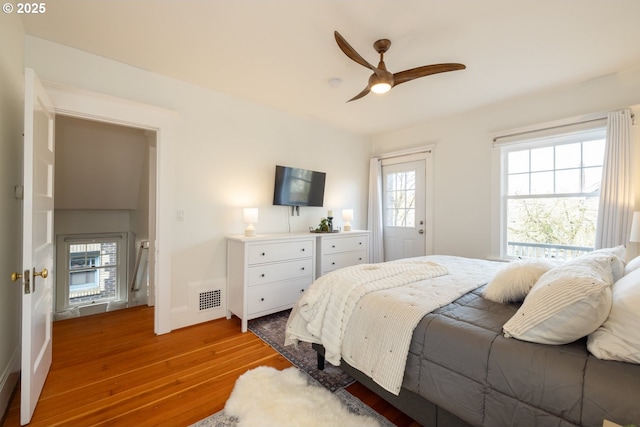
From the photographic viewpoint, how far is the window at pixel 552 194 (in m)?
2.85

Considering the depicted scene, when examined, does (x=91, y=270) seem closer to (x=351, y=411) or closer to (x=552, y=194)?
(x=351, y=411)

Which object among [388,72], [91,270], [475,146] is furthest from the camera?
[91,270]

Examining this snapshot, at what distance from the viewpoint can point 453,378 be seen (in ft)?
3.98

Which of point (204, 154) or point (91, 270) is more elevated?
point (204, 154)

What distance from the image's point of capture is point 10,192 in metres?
1.78

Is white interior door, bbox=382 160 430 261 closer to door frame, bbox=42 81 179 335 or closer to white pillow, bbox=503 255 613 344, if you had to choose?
white pillow, bbox=503 255 613 344

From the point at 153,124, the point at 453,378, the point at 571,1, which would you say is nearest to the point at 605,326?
the point at 453,378

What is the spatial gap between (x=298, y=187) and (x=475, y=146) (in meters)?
2.37

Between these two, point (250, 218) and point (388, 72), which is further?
point (250, 218)

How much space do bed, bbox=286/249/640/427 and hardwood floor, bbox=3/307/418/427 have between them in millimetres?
489

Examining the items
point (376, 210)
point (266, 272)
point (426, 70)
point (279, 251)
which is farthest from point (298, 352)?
point (376, 210)

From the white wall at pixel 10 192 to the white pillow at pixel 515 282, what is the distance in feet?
9.46

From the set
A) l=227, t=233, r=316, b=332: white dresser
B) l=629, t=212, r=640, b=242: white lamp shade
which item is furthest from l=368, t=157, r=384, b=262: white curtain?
l=629, t=212, r=640, b=242: white lamp shade

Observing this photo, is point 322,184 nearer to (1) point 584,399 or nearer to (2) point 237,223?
(2) point 237,223
